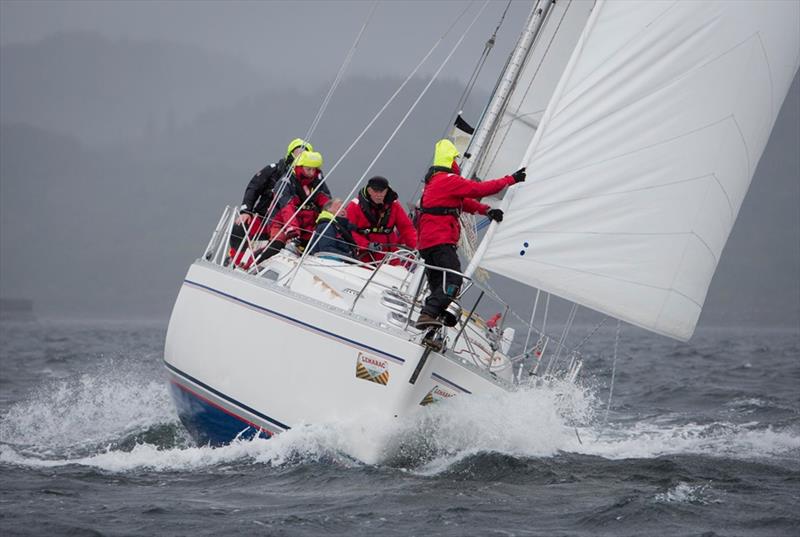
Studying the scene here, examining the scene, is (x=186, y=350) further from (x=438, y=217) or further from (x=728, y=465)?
(x=728, y=465)

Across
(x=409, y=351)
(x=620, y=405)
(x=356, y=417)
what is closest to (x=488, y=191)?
(x=409, y=351)

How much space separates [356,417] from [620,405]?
7437mm

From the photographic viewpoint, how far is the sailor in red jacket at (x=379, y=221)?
967 centimetres

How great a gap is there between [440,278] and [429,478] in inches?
59.0

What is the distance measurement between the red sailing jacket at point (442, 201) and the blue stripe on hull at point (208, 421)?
196 cm

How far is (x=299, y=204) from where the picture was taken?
418 inches

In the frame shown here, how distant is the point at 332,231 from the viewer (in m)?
9.94

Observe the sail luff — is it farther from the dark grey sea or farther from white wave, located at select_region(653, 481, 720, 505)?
white wave, located at select_region(653, 481, 720, 505)

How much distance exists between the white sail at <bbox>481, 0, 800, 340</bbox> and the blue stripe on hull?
2452 millimetres

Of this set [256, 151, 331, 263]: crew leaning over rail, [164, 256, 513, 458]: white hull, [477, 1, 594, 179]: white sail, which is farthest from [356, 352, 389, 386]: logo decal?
[477, 1, 594, 179]: white sail

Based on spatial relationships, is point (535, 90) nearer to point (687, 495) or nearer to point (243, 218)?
point (243, 218)

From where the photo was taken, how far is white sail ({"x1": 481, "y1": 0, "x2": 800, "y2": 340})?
796 centimetres

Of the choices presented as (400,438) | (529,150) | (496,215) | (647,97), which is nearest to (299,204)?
(496,215)

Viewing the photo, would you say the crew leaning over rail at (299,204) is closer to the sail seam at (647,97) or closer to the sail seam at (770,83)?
Result: the sail seam at (647,97)
